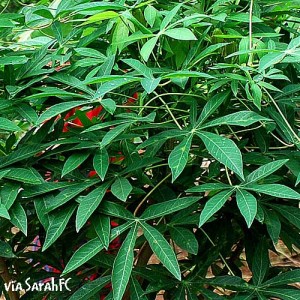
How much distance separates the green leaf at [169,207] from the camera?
66 cm

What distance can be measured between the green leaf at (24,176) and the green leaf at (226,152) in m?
0.21

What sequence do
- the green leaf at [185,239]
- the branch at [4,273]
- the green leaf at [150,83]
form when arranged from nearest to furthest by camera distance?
the green leaf at [150,83] < the green leaf at [185,239] < the branch at [4,273]

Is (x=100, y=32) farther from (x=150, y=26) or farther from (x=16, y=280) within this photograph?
(x=16, y=280)

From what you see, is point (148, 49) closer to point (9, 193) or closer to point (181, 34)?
point (181, 34)

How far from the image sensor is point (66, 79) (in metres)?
A: 0.70

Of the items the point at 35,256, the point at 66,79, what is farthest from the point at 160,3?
the point at 35,256

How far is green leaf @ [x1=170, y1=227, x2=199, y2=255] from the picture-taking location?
0.68m

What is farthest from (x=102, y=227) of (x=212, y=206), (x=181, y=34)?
(x=181, y=34)

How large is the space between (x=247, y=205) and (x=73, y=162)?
22cm

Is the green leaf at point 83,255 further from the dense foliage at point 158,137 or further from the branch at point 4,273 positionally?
the branch at point 4,273

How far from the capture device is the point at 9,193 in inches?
26.0

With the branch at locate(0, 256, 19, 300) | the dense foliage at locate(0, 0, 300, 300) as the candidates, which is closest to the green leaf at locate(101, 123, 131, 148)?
the dense foliage at locate(0, 0, 300, 300)

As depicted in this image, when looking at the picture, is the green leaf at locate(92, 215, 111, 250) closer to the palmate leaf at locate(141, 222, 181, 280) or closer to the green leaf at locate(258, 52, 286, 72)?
the palmate leaf at locate(141, 222, 181, 280)

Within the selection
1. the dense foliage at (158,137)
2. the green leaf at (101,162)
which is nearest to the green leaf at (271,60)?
the dense foliage at (158,137)
